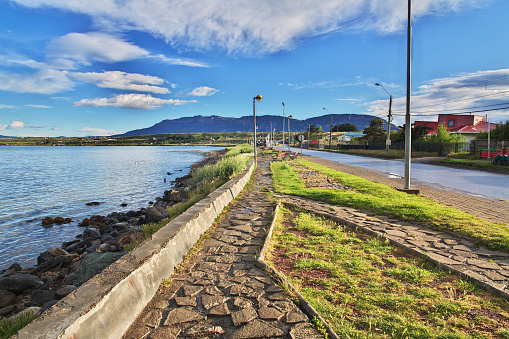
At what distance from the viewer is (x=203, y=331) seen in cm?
287

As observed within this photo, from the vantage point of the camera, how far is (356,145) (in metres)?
67.6

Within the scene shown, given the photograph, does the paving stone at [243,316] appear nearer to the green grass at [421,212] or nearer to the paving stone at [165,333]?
the paving stone at [165,333]

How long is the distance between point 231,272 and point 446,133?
43.1 m

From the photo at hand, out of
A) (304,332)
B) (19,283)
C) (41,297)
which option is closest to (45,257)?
(19,283)

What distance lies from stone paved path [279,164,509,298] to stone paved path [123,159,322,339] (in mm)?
2514

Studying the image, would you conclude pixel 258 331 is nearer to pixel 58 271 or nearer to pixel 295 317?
pixel 295 317

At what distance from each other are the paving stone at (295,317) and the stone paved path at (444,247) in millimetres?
2378

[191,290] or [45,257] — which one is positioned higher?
[191,290]

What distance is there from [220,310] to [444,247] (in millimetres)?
4089

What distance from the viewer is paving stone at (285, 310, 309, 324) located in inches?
117

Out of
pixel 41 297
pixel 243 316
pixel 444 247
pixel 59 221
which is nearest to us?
pixel 243 316

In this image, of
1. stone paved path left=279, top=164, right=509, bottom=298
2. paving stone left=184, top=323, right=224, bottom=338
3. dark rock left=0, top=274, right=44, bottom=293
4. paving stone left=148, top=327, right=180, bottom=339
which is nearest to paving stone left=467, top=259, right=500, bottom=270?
stone paved path left=279, top=164, right=509, bottom=298

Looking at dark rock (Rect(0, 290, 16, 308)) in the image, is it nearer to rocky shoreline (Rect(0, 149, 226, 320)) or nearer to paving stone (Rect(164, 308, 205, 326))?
rocky shoreline (Rect(0, 149, 226, 320))

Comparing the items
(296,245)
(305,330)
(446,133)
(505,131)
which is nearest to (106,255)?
(296,245)
